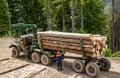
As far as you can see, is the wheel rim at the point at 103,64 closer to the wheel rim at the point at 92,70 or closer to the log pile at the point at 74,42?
the log pile at the point at 74,42

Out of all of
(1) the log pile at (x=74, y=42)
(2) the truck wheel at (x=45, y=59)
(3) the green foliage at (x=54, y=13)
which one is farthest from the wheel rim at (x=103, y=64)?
(3) the green foliage at (x=54, y=13)

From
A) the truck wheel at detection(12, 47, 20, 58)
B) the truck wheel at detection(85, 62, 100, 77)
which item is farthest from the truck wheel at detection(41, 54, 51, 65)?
the truck wheel at detection(85, 62, 100, 77)

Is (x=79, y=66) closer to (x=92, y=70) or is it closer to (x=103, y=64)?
(x=92, y=70)

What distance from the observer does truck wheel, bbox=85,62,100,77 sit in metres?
12.6

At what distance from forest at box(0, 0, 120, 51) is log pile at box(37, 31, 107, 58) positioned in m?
18.4

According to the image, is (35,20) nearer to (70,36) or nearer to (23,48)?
(23,48)

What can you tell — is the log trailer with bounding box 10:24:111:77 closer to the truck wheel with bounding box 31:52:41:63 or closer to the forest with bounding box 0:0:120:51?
the truck wheel with bounding box 31:52:41:63

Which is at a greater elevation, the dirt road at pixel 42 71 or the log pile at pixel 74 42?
the log pile at pixel 74 42

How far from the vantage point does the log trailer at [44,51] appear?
42.5 feet

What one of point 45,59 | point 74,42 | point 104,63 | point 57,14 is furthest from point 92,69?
point 57,14

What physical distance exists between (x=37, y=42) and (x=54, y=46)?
197cm

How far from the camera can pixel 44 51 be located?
15180mm

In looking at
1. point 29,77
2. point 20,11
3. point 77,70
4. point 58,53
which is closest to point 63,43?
point 58,53

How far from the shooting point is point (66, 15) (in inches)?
1469
